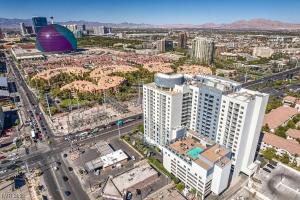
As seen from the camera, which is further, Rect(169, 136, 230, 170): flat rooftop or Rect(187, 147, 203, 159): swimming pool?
Rect(187, 147, 203, 159): swimming pool

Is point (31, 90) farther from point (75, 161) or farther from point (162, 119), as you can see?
point (162, 119)

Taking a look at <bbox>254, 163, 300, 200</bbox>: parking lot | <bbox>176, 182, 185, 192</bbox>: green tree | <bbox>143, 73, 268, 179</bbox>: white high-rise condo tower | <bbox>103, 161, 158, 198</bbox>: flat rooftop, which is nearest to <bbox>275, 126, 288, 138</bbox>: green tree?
<bbox>254, 163, 300, 200</bbox>: parking lot

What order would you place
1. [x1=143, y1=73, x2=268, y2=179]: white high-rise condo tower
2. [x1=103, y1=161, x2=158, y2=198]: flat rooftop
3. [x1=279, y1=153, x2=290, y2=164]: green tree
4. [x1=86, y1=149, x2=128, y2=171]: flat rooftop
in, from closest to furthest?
[x1=143, y1=73, x2=268, y2=179]: white high-rise condo tower
[x1=103, y1=161, x2=158, y2=198]: flat rooftop
[x1=86, y1=149, x2=128, y2=171]: flat rooftop
[x1=279, y1=153, x2=290, y2=164]: green tree

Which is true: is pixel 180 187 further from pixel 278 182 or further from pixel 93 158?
pixel 93 158

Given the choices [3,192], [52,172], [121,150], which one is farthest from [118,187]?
[3,192]

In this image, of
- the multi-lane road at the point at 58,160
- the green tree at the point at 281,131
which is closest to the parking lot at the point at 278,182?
the green tree at the point at 281,131

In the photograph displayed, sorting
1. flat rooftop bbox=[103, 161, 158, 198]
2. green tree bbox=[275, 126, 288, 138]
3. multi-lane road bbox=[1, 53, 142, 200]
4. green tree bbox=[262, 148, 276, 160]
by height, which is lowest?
multi-lane road bbox=[1, 53, 142, 200]

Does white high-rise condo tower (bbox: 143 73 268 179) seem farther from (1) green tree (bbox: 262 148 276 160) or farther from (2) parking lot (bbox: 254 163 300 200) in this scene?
→ (1) green tree (bbox: 262 148 276 160)

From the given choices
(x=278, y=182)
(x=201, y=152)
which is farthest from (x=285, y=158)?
(x=201, y=152)
